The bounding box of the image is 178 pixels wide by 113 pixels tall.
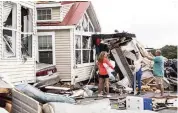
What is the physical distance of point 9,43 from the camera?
11023mm

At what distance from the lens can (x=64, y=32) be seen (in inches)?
636

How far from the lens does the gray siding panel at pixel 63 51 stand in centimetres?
1611

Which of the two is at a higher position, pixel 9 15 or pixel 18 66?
pixel 9 15

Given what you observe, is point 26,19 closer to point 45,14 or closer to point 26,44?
point 26,44

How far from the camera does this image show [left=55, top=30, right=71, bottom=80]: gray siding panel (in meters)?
16.1

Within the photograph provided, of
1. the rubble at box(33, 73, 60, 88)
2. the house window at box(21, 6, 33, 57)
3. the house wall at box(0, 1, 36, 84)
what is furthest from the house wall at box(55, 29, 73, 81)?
the house window at box(21, 6, 33, 57)

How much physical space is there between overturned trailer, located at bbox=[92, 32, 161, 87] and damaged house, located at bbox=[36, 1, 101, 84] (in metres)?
0.90

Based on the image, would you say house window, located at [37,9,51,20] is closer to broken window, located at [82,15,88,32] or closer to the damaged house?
the damaged house

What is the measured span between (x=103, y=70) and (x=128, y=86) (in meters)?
2.95

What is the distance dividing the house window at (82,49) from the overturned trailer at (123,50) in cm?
42

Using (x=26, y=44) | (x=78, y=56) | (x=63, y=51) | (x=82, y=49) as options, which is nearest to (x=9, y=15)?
(x=26, y=44)

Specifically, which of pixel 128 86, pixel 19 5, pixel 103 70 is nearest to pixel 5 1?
pixel 19 5

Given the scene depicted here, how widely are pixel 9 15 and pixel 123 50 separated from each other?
7674 mm

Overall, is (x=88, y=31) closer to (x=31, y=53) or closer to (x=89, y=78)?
(x=89, y=78)
